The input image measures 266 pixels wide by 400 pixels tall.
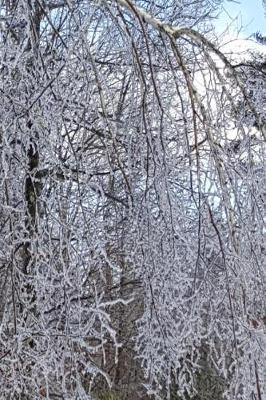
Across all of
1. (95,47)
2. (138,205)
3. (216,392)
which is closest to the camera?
(138,205)

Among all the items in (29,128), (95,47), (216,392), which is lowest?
(216,392)

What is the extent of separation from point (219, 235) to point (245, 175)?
0.65 ft

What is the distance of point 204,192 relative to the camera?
175 cm

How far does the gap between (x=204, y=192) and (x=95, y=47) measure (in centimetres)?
319

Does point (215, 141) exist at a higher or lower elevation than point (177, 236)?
higher

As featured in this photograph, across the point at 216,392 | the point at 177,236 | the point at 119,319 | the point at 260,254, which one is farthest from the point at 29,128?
the point at 216,392

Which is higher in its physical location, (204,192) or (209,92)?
(209,92)

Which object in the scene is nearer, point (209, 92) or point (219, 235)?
point (219, 235)

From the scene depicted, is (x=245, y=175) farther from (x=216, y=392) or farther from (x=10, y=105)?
A: (x=216, y=392)

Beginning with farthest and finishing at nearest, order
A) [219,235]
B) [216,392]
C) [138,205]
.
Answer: [216,392], [138,205], [219,235]

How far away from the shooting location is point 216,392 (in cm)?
687

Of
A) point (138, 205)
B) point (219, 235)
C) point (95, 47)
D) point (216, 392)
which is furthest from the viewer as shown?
point (216, 392)

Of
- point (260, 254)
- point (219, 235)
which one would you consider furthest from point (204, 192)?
point (260, 254)

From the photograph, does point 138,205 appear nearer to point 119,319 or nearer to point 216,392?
point 119,319
